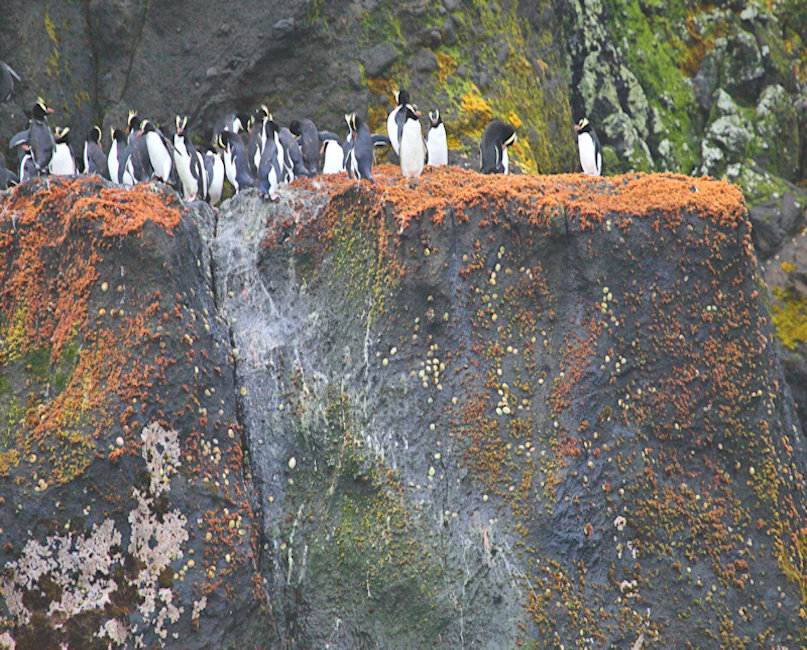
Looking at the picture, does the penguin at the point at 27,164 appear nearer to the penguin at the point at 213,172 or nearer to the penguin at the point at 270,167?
the penguin at the point at 213,172

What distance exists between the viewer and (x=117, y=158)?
1114cm

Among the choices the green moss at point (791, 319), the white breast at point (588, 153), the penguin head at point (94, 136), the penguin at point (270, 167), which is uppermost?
the penguin head at point (94, 136)

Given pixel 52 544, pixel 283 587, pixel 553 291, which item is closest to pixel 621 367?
pixel 553 291

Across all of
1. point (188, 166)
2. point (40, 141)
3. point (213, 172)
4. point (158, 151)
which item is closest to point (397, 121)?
point (213, 172)

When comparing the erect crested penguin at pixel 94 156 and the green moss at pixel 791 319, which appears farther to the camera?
the green moss at pixel 791 319

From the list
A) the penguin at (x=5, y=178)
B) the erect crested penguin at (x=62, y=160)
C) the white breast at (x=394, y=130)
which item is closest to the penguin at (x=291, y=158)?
the white breast at (x=394, y=130)

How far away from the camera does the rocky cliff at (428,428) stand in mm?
7668

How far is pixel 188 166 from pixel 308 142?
1709 mm

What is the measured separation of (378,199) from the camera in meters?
8.66

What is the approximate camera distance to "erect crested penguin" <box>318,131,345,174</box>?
11453 millimetres

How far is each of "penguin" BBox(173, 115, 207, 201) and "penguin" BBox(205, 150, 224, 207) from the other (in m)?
0.14

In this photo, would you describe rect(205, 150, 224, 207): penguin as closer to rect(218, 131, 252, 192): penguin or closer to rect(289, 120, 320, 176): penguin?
rect(218, 131, 252, 192): penguin

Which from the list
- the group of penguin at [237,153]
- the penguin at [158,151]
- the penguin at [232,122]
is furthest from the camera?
the penguin at [232,122]

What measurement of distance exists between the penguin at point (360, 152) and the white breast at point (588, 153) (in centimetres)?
306
